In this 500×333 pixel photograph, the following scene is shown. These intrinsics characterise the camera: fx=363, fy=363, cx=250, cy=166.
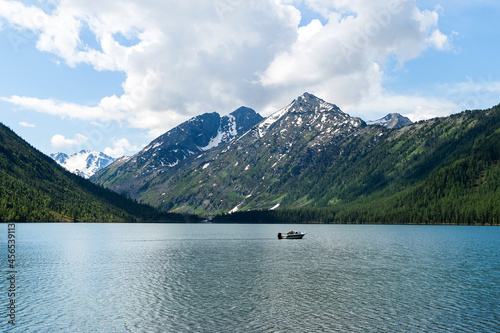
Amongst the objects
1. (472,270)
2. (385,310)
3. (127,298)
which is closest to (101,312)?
(127,298)

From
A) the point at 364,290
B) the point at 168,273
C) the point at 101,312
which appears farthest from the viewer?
the point at 168,273

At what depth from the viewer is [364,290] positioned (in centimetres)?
6269

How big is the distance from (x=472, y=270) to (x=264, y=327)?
6318 cm

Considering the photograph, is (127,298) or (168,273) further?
(168,273)

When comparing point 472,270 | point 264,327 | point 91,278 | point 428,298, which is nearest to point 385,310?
point 428,298

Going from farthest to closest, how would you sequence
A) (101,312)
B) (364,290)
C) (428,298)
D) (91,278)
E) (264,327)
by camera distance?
(91,278)
(364,290)
(428,298)
(101,312)
(264,327)

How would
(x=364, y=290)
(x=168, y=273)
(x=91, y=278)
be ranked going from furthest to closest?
(x=168, y=273)
(x=91, y=278)
(x=364, y=290)

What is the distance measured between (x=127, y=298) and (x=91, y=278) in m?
21.9

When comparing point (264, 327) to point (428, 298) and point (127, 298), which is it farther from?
point (428, 298)

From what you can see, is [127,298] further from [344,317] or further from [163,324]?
[344,317]

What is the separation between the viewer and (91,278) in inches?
2958

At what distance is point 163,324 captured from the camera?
44.5 meters

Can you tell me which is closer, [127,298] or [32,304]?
[32,304]

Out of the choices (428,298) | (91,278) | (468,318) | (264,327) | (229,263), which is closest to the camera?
(264,327)
